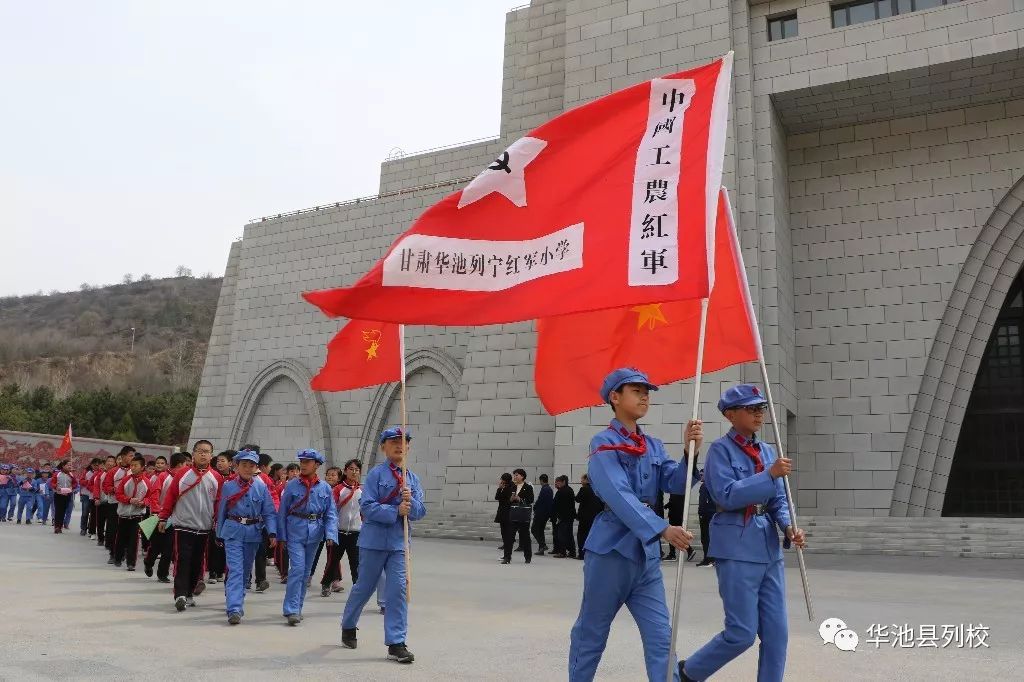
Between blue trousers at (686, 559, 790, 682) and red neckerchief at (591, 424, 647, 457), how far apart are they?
692mm

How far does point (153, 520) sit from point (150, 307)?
9155 centimetres

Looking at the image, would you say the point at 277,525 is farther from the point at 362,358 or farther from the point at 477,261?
the point at 477,261

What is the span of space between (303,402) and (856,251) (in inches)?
605

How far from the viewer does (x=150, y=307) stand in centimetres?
9188

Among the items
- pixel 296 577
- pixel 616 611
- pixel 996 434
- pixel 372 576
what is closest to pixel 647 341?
pixel 616 611

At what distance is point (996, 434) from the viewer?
17.0m

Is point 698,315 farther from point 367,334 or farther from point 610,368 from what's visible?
point 367,334

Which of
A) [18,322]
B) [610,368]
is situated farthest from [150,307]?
[610,368]

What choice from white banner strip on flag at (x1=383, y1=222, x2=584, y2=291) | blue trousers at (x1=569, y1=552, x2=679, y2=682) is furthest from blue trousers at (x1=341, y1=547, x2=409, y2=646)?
blue trousers at (x1=569, y1=552, x2=679, y2=682)

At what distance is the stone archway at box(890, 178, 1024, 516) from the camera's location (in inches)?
637

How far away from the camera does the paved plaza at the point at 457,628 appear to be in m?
5.16

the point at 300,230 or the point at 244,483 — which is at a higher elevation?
the point at 300,230

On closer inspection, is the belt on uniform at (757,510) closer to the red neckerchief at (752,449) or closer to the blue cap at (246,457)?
the red neckerchief at (752,449)

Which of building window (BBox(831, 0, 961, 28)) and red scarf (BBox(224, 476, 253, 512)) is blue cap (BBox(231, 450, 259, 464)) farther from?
building window (BBox(831, 0, 961, 28))
